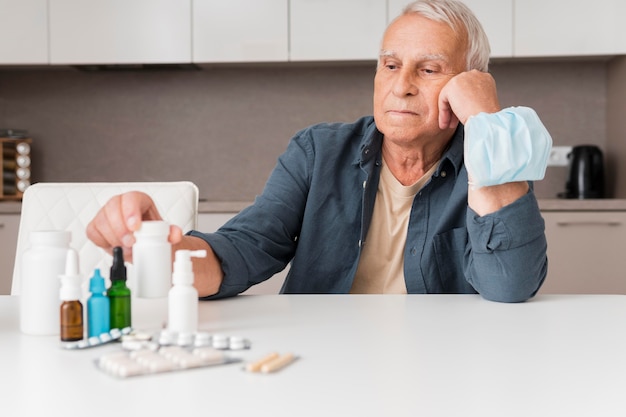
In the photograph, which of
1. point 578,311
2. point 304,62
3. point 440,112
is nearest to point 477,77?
point 440,112

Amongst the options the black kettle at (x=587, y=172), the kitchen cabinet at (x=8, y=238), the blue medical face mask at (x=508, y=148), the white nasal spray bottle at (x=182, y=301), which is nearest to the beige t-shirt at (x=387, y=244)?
the blue medical face mask at (x=508, y=148)

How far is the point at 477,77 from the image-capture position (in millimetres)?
1458

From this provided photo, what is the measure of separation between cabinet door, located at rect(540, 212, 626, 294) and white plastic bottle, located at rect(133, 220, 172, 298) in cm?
238

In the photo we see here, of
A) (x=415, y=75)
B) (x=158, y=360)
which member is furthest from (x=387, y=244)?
(x=158, y=360)

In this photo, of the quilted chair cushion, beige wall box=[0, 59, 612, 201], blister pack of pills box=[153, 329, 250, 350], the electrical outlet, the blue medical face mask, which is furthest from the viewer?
beige wall box=[0, 59, 612, 201]

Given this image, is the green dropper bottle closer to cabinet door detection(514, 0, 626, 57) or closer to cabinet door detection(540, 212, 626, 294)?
cabinet door detection(540, 212, 626, 294)

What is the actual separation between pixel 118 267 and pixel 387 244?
777 millimetres

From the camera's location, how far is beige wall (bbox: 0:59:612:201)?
12.1 ft

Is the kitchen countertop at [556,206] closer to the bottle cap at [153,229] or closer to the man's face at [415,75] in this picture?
the man's face at [415,75]

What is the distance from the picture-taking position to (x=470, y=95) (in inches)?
55.7

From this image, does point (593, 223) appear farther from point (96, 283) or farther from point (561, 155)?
point (96, 283)

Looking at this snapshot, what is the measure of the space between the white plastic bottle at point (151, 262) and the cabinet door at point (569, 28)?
2.62 m

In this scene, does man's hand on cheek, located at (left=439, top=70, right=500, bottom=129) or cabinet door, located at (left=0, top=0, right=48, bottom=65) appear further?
cabinet door, located at (left=0, top=0, right=48, bottom=65)

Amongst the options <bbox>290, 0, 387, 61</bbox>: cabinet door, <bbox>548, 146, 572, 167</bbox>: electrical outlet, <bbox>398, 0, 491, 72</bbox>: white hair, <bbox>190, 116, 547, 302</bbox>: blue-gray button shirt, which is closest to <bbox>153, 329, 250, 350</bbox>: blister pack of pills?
<bbox>190, 116, 547, 302</bbox>: blue-gray button shirt
